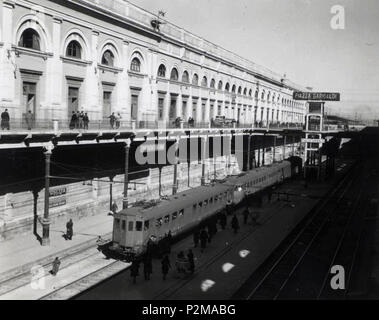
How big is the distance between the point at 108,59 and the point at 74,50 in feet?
13.5

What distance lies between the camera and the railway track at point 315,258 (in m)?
19.2

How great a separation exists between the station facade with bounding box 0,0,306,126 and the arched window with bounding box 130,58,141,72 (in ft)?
0.27

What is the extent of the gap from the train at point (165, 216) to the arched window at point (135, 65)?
39.2 feet

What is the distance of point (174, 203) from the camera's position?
84.1 feet

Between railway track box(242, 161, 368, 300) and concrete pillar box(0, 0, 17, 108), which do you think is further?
concrete pillar box(0, 0, 17, 108)

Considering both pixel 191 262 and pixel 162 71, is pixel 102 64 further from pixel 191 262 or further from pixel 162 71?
pixel 191 262

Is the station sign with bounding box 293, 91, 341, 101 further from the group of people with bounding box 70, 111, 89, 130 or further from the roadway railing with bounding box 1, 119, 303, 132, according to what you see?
the group of people with bounding box 70, 111, 89, 130

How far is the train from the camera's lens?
2244cm

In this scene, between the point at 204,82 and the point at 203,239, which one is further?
the point at 204,82

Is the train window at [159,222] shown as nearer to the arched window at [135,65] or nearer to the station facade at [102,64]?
the station facade at [102,64]

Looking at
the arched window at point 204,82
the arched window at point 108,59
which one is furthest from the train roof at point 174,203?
the arched window at point 204,82

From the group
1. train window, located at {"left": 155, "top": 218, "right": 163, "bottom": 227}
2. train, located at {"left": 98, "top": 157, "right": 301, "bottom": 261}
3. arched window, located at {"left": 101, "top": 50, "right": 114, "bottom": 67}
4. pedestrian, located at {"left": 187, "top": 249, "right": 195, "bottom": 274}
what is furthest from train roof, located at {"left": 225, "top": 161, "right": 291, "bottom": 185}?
pedestrian, located at {"left": 187, "top": 249, "right": 195, "bottom": 274}

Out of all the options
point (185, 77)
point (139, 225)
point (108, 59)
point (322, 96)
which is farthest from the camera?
point (322, 96)

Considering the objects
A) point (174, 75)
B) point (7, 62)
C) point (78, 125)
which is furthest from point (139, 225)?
point (174, 75)
